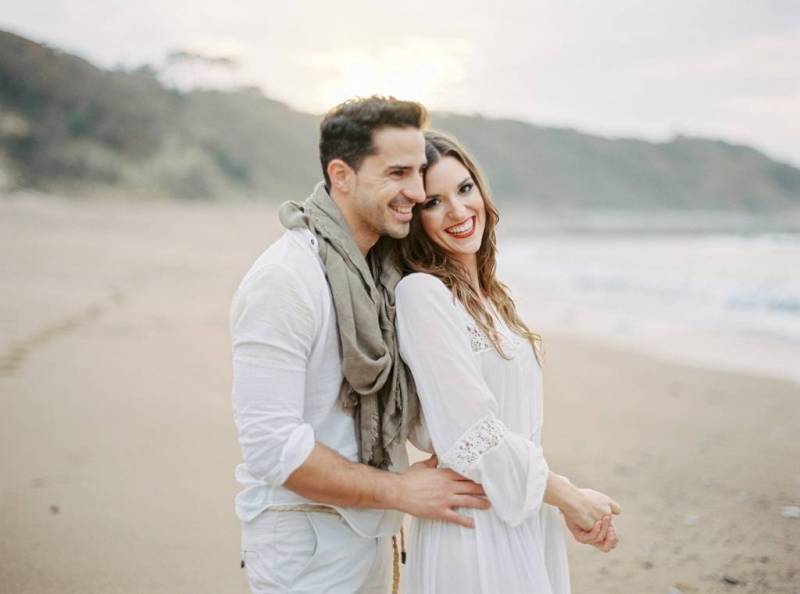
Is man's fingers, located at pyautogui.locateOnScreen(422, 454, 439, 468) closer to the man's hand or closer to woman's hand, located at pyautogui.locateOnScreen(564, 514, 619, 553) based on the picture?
the man's hand

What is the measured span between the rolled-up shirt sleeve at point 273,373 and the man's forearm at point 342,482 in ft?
0.12

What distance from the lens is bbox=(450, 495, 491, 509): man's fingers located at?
2.11 metres

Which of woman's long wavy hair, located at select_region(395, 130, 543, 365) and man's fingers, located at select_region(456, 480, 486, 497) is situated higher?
woman's long wavy hair, located at select_region(395, 130, 543, 365)

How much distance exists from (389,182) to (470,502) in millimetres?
938

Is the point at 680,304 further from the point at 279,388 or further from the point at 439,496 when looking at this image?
the point at 279,388

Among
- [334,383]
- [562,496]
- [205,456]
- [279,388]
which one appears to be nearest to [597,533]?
[562,496]

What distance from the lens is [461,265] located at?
2.46 m

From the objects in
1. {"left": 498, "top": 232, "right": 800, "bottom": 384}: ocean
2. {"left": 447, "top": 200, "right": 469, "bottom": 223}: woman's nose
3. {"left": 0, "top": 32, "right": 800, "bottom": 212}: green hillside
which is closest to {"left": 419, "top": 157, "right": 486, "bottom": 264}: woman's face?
{"left": 447, "top": 200, "right": 469, "bottom": 223}: woman's nose

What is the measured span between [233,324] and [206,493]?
282 centimetres

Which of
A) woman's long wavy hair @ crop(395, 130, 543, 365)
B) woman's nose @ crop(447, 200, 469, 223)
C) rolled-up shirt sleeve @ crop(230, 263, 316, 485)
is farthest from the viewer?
woman's nose @ crop(447, 200, 469, 223)

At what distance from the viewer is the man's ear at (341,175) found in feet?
7.29

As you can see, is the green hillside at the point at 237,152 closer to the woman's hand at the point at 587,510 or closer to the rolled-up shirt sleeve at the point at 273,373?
the rolled-up shirt sleeve at the point at 273,373

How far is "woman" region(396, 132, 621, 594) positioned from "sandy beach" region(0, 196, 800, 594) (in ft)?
5.29

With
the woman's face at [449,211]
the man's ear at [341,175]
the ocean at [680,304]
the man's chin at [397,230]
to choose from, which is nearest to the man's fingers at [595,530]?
the woman's face at [449,211]
